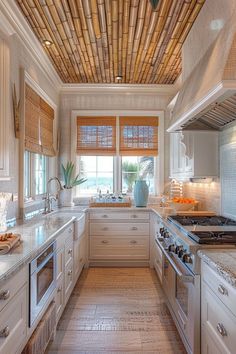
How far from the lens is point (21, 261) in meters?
1.51

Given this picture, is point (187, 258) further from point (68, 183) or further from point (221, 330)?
point (68, 183)

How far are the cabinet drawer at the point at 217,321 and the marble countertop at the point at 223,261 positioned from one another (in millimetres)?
168

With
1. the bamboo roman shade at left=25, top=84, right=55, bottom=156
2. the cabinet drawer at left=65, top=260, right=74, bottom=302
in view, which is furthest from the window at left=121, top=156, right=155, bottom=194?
the cabinet drawer at left=65, top=260, right=74, bottom=302

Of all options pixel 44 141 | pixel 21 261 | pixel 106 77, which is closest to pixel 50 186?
pixel 44 141

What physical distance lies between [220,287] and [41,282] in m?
1.16

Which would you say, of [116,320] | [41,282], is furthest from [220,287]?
[116,320]

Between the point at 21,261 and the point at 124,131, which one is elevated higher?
the point at 124,131

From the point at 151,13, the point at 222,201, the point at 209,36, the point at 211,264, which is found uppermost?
the point at 151,13

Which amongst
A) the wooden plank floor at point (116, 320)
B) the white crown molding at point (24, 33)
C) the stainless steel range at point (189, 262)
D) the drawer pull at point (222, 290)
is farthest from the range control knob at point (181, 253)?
the white crown molding at point (24, 33)

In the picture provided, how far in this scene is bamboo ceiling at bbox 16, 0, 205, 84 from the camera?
2518mm

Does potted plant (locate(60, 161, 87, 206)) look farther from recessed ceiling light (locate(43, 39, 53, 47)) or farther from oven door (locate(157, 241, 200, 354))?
oven door (locate(157, 241, 200, 354))

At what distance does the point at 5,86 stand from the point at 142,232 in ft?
8.85

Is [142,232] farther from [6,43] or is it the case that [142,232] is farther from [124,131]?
[6,43]

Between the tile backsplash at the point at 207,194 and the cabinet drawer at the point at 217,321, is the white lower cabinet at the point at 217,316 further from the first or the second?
the tile backsplash at the point at 207,194
